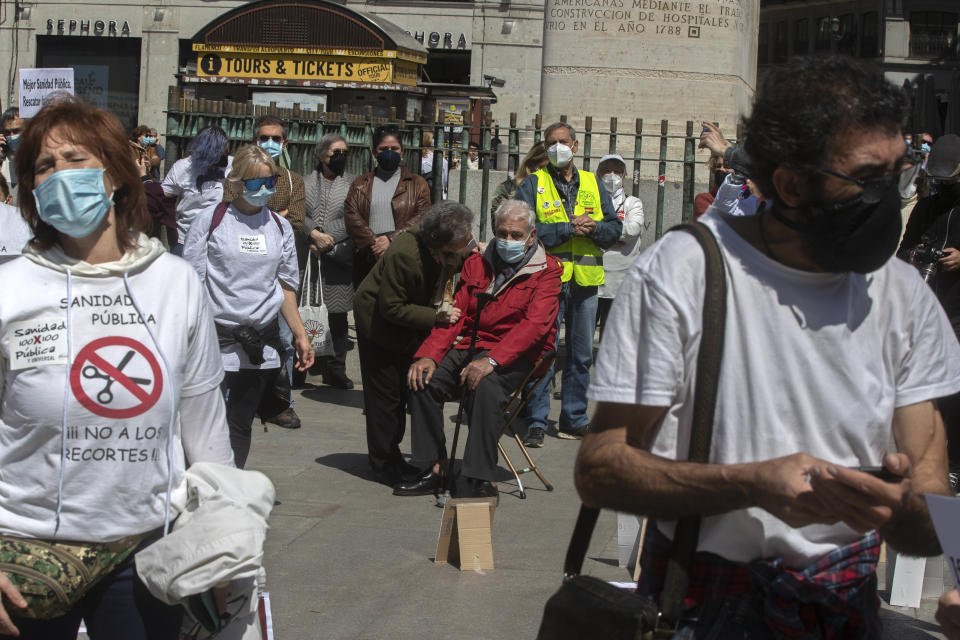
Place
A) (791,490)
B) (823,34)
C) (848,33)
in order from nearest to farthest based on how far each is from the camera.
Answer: (791,490) < (848,33) < (823,34)

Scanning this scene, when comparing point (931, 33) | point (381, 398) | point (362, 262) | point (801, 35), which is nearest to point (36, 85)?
point (362, 262)

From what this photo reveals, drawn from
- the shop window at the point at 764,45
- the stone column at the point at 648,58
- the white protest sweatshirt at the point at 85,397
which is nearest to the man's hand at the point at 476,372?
the white protest sweatshirt at the point at 85,397

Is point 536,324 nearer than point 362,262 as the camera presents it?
Yes

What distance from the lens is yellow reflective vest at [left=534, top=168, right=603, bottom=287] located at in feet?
28.1

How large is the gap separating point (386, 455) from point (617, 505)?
514 cm

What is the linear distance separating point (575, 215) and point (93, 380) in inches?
239

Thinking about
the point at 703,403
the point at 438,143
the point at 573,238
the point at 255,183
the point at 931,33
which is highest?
the point at 931,33

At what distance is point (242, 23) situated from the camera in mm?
30188

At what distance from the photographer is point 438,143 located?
10.6m

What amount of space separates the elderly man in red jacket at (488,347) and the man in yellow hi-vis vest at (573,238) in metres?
1.21

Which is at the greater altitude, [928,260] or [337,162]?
[337,162]

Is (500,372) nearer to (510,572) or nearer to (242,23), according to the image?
(510,572)

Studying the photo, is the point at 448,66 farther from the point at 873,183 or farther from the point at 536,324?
the point at 873,183

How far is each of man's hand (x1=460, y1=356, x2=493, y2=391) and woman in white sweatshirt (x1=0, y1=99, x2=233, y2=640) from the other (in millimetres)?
3788
